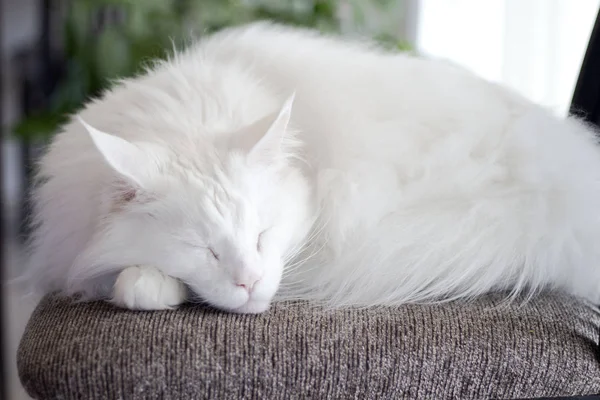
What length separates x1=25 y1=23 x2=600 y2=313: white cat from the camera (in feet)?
2.43

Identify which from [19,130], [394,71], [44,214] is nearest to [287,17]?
[394,71]

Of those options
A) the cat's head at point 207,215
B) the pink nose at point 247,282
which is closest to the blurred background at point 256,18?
the cat's head at point 207,215

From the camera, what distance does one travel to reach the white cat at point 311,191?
29.2 inches

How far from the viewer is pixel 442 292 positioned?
0.79 metres

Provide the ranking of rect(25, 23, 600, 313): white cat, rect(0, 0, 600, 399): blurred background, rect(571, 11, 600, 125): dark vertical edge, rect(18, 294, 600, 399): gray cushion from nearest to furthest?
rect(18, 294, 600, 399): gray cushion < rect(25, 23, 600, 313): white cat < rect(571, 11, 600, 125): dark vertical edge < rect(0, 0, 600, 399): blurred background

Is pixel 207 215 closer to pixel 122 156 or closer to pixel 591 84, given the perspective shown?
pixel 122 156

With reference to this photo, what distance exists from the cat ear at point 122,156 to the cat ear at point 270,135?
0.46 ft

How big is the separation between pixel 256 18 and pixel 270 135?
32.3 inches

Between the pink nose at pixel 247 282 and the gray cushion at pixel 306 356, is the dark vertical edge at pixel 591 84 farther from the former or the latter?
the pink nose at pixel 247 282

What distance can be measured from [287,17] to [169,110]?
0.74 meters

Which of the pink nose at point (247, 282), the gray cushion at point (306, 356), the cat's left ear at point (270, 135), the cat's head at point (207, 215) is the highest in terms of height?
the cat's left ear at point (270, 135)

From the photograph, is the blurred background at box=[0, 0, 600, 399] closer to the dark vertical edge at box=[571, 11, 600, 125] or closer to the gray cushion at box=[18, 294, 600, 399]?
the dark vertical edge at box=[571, 11, 600, 125]

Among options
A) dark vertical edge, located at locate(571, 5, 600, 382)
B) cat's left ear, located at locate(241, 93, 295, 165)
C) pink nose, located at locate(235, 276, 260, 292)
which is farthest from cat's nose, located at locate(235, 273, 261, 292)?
dark vertical edge, located at locate(571, 5, 600, 382)

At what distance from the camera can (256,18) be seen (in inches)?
58.9
